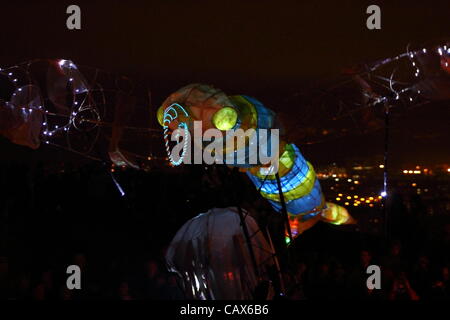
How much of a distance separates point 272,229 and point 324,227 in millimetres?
1106

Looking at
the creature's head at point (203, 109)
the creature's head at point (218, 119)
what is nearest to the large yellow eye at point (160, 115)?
the creature's head at point (218, 119)

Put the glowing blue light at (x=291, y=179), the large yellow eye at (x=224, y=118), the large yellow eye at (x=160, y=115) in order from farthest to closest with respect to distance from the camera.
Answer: the glowing blue light at (x=291, y=179), the large yellow eye at (x=160, y=115), the large yellow eye at (x=224, y=118)

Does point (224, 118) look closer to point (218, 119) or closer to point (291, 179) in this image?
point (218, 119)

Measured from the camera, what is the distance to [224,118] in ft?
15.7

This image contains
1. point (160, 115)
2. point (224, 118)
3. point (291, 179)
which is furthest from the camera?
point (291, 179)

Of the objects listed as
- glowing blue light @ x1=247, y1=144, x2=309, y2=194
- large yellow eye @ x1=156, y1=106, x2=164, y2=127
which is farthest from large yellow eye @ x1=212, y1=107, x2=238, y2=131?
glowing blue light @ x1=247, y1=144, x2=309, y2=194

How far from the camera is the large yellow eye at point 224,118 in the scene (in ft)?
15.7

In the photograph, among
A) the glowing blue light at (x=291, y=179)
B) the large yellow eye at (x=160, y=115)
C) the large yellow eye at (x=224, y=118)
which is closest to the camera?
the large yellow eye at (x=224, y=118)

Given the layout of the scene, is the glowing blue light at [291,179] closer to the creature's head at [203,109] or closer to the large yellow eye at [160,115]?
the creature's head at [203,109]

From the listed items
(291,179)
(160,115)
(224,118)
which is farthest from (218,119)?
(291,179)

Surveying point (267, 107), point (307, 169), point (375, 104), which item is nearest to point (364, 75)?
point (375, 104)

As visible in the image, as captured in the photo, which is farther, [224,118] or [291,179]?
[291,179]

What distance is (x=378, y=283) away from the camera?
5012mm

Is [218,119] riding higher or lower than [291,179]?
higher
